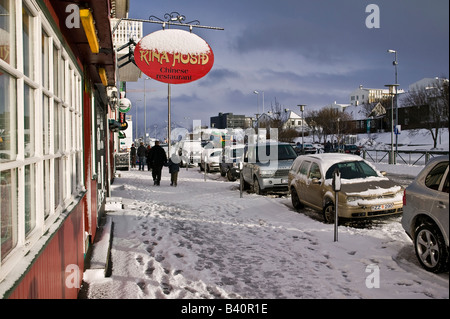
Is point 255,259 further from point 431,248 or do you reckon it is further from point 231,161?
point 231,161

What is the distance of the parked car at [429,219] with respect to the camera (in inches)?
190

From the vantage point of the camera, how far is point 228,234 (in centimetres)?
772

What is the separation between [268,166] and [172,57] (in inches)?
330

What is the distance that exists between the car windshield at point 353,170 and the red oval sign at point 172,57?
4623 millimetres

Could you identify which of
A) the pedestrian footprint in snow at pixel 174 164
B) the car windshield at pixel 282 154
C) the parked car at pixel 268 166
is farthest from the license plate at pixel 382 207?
the pedestrian footprint in snow at pixel 174 164

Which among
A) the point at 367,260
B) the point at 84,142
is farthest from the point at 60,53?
the point at 367,260

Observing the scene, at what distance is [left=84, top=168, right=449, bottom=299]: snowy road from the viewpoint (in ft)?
15.3

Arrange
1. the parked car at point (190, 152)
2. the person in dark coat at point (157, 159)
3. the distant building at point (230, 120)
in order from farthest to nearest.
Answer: the distant building at point (230, 120)
the parked car at point (190, 152)
the person in dark coat at point (157, 159)

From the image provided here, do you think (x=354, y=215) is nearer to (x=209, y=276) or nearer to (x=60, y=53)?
(x=209, y=276)

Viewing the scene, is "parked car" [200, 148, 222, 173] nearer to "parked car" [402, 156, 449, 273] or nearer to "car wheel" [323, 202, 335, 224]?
"car wheel" [323, 202, 335, 224]

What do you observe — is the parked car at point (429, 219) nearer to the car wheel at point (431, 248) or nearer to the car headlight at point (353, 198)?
the car wheel at point (431, 248)

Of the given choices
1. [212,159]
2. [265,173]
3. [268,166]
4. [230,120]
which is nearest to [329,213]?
[265,173]

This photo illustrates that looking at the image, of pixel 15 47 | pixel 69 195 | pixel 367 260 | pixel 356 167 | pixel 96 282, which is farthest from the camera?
pixel 356 167

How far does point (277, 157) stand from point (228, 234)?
24.1 ft
